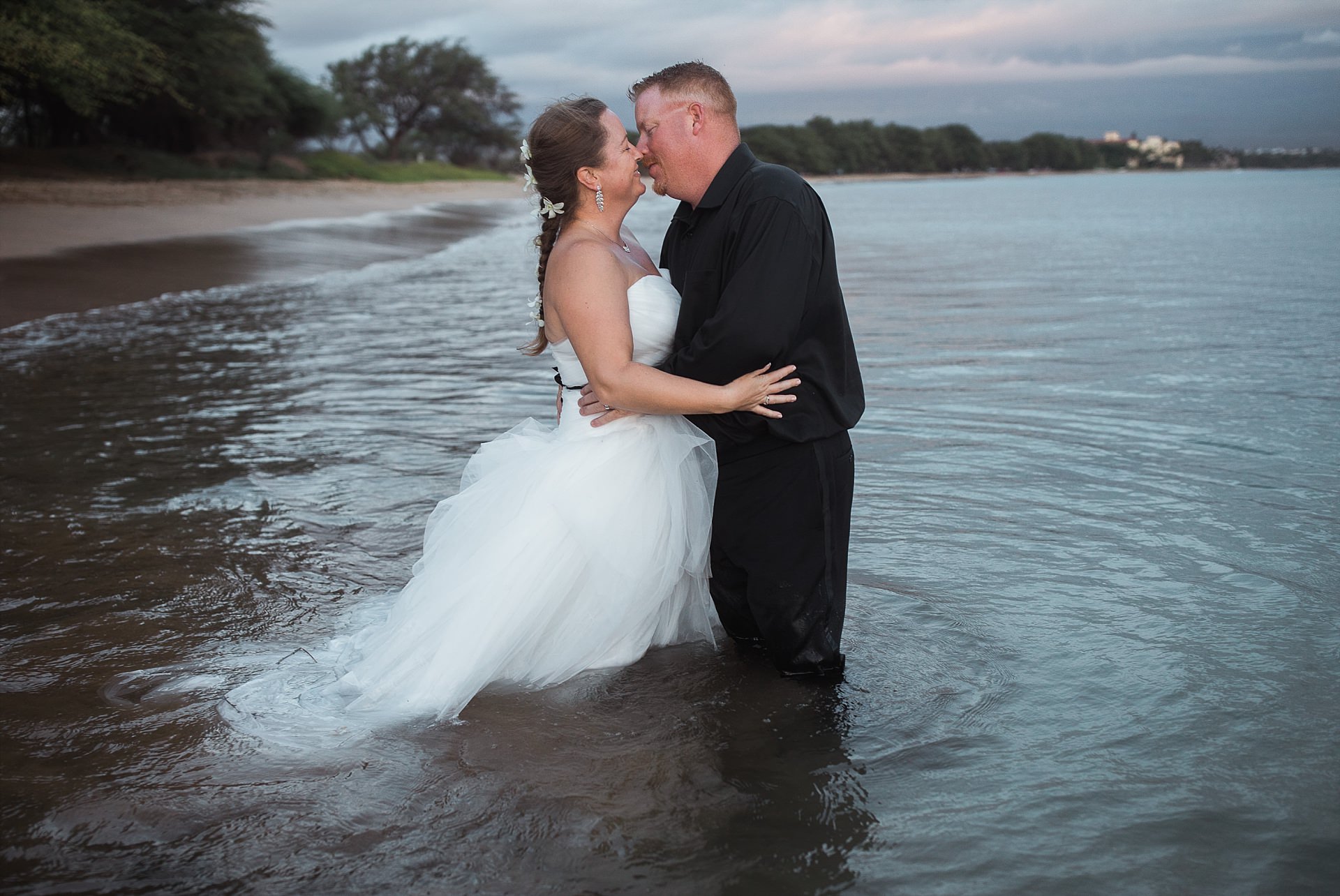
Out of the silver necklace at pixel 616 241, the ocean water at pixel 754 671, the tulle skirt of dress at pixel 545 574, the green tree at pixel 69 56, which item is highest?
the green tree at pixel 69 56

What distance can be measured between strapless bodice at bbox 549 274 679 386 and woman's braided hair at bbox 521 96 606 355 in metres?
0.41

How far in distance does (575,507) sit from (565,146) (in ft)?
4.29

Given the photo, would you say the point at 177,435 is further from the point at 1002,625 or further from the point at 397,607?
the point at 1002,625

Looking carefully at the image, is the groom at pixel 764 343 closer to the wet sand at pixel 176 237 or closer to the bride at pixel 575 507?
the bride at pixel 575 507

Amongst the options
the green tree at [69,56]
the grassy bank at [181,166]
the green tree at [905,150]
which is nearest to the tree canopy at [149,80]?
the green tree at [69,56]

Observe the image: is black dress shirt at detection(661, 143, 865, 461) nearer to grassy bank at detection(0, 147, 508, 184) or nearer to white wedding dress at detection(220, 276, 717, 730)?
white wedding dress at detection(220, 276, 717, 730)

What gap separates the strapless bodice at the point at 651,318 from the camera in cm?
399

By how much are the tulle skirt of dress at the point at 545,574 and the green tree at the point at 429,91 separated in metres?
88.6

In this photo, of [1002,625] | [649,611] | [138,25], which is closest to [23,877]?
[649,611]

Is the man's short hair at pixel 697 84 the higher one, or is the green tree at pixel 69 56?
the green tree at pixel 69 56

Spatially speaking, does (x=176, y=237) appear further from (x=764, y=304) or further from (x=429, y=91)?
(x=429, y=91)

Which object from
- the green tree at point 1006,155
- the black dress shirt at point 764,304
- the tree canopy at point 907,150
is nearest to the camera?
the black dress shirt at point 764,304

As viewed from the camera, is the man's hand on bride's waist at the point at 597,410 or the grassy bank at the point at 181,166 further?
the grassy bank at the point at 181,166

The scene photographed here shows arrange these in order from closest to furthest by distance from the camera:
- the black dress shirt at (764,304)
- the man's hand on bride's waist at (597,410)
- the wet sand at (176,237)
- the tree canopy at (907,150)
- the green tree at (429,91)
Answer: the black dress shirt at (764,304)
the man's hand on bride's waist at (597,410)
the wet sand at (176,237)
the green tree at (429,91)
the tree canopy at (907,150)
